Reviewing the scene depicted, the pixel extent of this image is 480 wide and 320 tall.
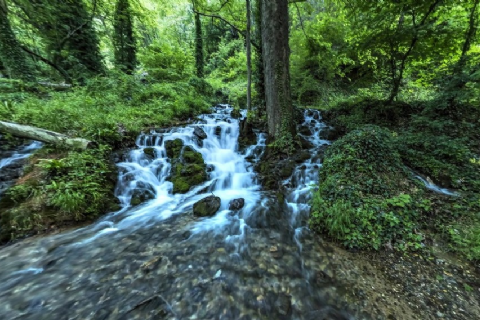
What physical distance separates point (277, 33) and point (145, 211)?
243 inches

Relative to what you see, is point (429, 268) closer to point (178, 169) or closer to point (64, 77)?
point (178, 169)

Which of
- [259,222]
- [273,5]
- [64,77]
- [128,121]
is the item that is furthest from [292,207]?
[64,77]

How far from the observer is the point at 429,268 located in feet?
9.62

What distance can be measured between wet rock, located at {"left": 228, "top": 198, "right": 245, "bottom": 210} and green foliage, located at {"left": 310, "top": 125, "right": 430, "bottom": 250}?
168 cm

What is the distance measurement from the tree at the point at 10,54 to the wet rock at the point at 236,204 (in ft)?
35.4

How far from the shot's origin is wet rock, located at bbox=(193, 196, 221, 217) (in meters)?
4.62

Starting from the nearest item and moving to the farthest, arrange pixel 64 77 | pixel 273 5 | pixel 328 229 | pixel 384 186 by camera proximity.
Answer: pixel 328 229, pixel 384 186, pixel 273 5, pixel 64 77

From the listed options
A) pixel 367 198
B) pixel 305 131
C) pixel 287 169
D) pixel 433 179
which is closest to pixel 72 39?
pixel 305 131

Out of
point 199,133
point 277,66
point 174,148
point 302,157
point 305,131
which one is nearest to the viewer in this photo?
point 277,66

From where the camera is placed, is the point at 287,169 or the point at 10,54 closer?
the point at 287,169

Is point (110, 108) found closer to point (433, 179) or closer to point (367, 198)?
point (367, 198)

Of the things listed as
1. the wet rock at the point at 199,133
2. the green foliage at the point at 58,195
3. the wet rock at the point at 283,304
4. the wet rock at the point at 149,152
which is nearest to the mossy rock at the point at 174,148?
the wet rock at the point at 149,152

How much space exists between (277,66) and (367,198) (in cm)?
453

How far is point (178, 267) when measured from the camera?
3.12m
